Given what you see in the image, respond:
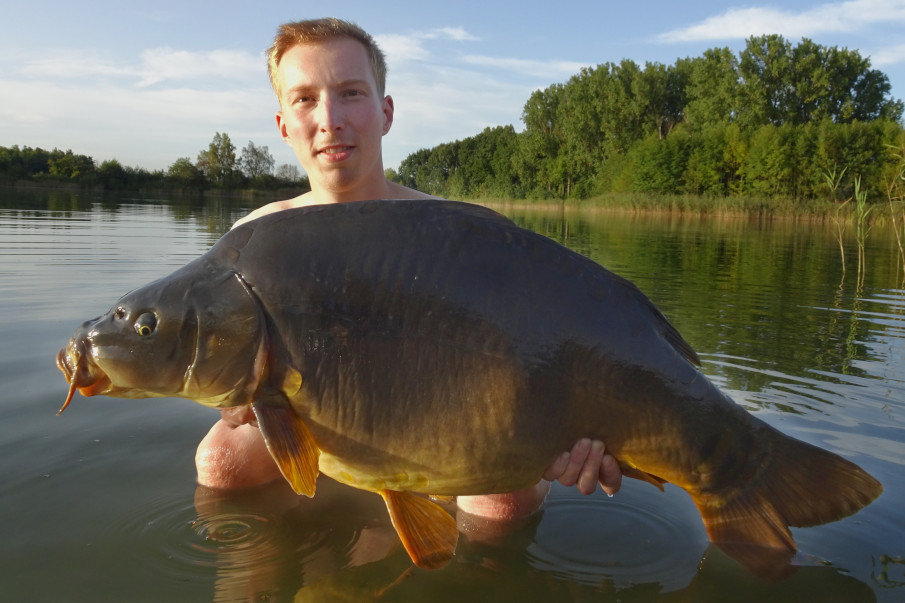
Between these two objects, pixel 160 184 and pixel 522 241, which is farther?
pixel 160 184

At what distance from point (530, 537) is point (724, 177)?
56711 mm

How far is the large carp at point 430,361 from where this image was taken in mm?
1979

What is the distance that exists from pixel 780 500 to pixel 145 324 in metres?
2.09

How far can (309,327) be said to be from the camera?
2.01 metres

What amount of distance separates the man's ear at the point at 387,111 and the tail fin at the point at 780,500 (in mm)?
2526

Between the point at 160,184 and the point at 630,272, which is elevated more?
the point at 160,184

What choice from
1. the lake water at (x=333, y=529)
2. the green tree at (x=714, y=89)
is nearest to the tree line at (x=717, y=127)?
the green tree at (x=714, y=89)

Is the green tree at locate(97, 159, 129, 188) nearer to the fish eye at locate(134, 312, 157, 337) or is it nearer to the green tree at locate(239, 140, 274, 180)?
the green tree at locate(239, 140, 274, 180)

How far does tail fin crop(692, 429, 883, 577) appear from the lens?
2.16 m

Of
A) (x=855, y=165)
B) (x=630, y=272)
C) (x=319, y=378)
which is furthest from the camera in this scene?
(x=855, y=165)

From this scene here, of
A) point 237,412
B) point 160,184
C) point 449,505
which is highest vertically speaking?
point 160,184

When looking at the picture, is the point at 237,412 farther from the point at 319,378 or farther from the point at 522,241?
the point at 522,241

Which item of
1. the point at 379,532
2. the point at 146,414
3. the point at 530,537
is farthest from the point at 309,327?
the point at 146,414

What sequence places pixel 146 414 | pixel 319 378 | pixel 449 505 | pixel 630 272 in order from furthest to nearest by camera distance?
pixel 630 272 < pixel 146 414 < pixel 449 505 < pixel 319 378
